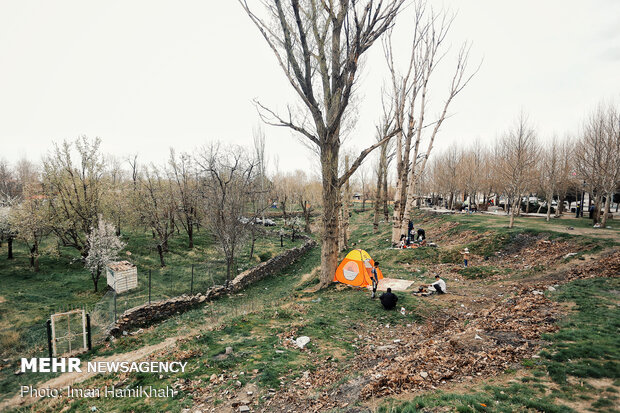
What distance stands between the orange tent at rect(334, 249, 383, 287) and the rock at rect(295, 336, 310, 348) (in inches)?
190

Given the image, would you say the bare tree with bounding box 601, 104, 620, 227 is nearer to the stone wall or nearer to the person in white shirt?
the person in white shirt

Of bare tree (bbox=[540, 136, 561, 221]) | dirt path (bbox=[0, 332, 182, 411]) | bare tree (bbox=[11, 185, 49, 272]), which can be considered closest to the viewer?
dirt path (bbox=[0, 332, 182, 411])

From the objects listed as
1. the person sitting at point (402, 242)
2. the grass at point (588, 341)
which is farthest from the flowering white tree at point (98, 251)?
the grass at point (588, 341)

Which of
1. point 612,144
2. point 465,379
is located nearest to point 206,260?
point 465,379

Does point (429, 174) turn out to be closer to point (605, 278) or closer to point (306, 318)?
point (605, 278)

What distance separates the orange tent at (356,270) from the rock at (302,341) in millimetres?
4829

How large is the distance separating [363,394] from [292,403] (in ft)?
4.24

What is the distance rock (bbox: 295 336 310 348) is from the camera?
6.99 meters

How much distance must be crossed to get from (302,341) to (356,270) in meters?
5.14

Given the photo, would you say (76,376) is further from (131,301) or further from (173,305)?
(131,301)

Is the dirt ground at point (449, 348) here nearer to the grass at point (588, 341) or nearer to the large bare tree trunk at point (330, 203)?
the grass at point (588, 341)

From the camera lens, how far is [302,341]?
711 cm

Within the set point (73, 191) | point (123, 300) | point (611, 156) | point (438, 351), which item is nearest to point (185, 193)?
point (73, 191)

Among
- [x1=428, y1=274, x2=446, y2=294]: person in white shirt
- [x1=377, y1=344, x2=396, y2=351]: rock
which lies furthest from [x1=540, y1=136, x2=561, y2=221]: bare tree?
[x1=377, y1=344, x2=396, y2=351]: rock
